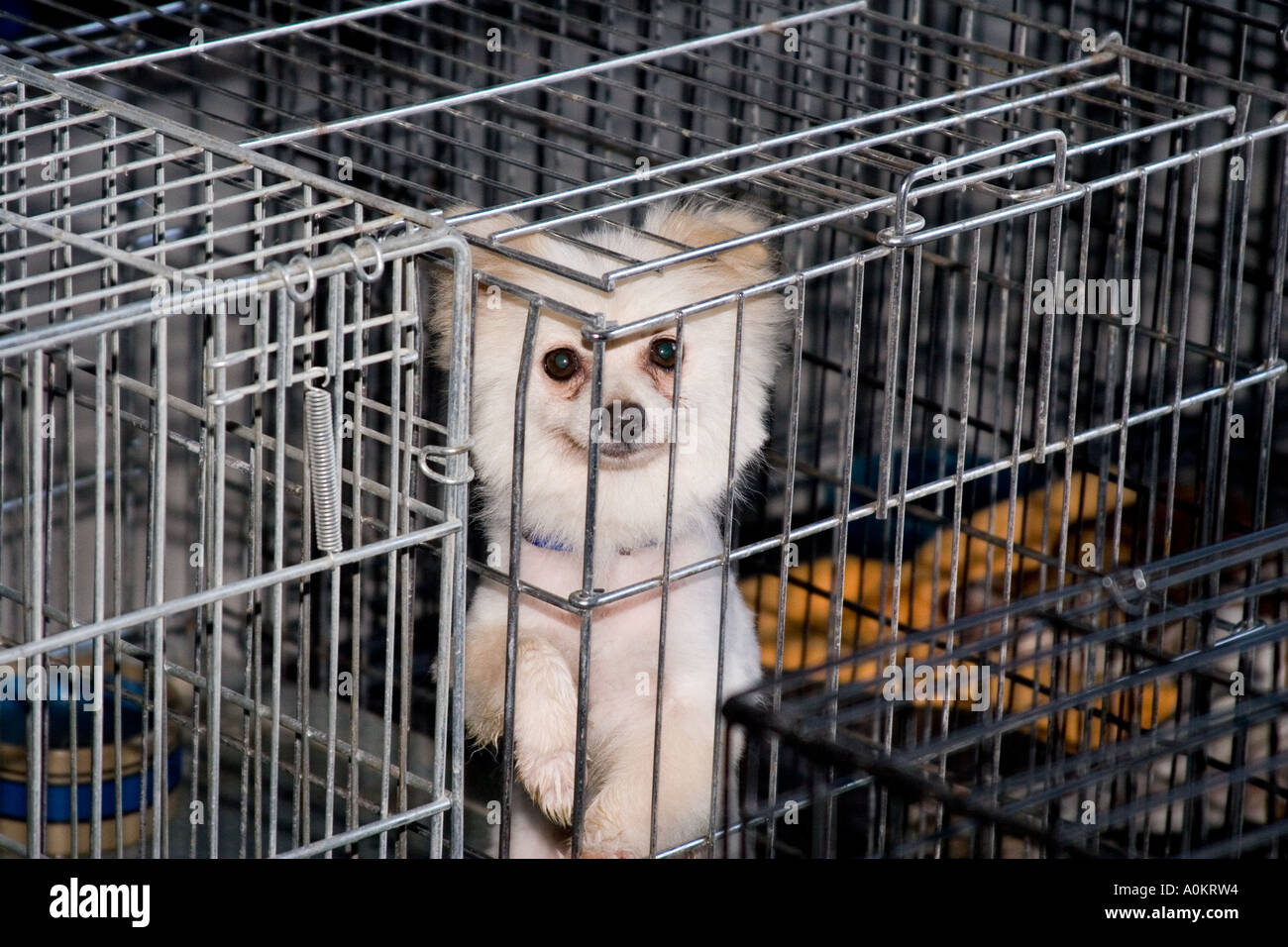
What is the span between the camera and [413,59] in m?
3.46

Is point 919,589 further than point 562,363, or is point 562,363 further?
point 919,589

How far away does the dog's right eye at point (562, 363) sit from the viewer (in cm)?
226

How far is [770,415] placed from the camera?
108 inches

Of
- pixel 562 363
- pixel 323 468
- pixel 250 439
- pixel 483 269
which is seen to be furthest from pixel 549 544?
pixel 323 468

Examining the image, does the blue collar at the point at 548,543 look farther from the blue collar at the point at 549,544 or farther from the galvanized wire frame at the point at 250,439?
the galvanized wire frame at the point at 250,439

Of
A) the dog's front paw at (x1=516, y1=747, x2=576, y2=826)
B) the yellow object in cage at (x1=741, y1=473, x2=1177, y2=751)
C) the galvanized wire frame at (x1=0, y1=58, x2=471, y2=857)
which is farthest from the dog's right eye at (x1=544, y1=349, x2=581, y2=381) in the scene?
the yellow object in cage at (x1=741, y1=473, x2=1177, y2=751)

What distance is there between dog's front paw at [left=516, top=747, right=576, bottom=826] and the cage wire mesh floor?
6cm

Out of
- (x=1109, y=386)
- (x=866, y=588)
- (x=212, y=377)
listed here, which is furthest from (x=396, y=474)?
(x=866, y=588)

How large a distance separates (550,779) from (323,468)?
658 mm

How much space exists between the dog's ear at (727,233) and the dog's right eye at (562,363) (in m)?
0.20

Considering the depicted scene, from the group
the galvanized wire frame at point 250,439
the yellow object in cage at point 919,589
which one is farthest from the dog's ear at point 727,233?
the yellow object in cage at point 919,589

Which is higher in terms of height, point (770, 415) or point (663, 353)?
point (770, 415)

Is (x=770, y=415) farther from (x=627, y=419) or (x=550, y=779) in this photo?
(x=550, y=779)

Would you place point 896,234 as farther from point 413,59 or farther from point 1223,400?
point 413,59
